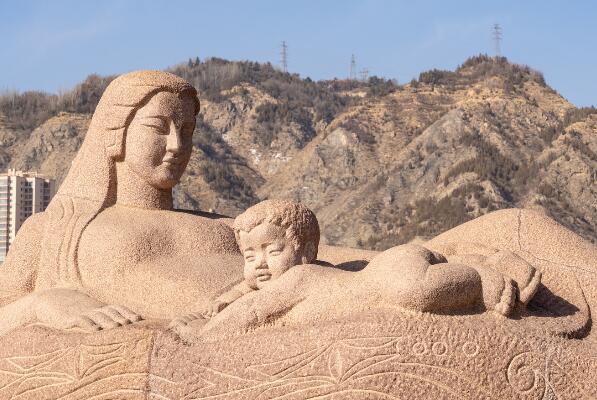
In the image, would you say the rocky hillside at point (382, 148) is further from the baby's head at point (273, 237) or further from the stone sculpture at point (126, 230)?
the baby's head at point (273, 237)

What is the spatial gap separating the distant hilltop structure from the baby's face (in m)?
18.0

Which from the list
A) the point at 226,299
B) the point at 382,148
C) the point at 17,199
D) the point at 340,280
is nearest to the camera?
the point at 340,280

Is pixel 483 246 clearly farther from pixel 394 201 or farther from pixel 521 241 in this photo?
pixel 394 201

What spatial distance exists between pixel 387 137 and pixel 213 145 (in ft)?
35.9

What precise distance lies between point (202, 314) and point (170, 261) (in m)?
0.82

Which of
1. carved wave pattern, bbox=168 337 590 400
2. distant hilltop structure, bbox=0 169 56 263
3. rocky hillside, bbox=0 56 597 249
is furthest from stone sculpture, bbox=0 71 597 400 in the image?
rocky hillside, bbox=0 56 597 249

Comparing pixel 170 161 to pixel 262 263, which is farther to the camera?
pixel 170 161

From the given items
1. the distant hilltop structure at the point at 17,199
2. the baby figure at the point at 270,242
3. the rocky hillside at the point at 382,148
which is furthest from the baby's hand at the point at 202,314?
the rocky hillside at the point at 382,148

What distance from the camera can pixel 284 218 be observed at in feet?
19.5

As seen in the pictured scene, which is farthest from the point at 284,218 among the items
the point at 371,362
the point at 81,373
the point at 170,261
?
the point at 81,373

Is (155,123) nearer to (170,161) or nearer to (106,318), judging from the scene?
(170,161)

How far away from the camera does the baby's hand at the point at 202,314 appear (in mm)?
5930

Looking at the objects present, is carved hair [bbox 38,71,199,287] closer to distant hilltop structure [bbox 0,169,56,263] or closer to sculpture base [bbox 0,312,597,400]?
sculpture base [bbox 0,312,597,400]

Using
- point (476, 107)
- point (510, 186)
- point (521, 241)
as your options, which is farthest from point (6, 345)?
point (476, 107)
